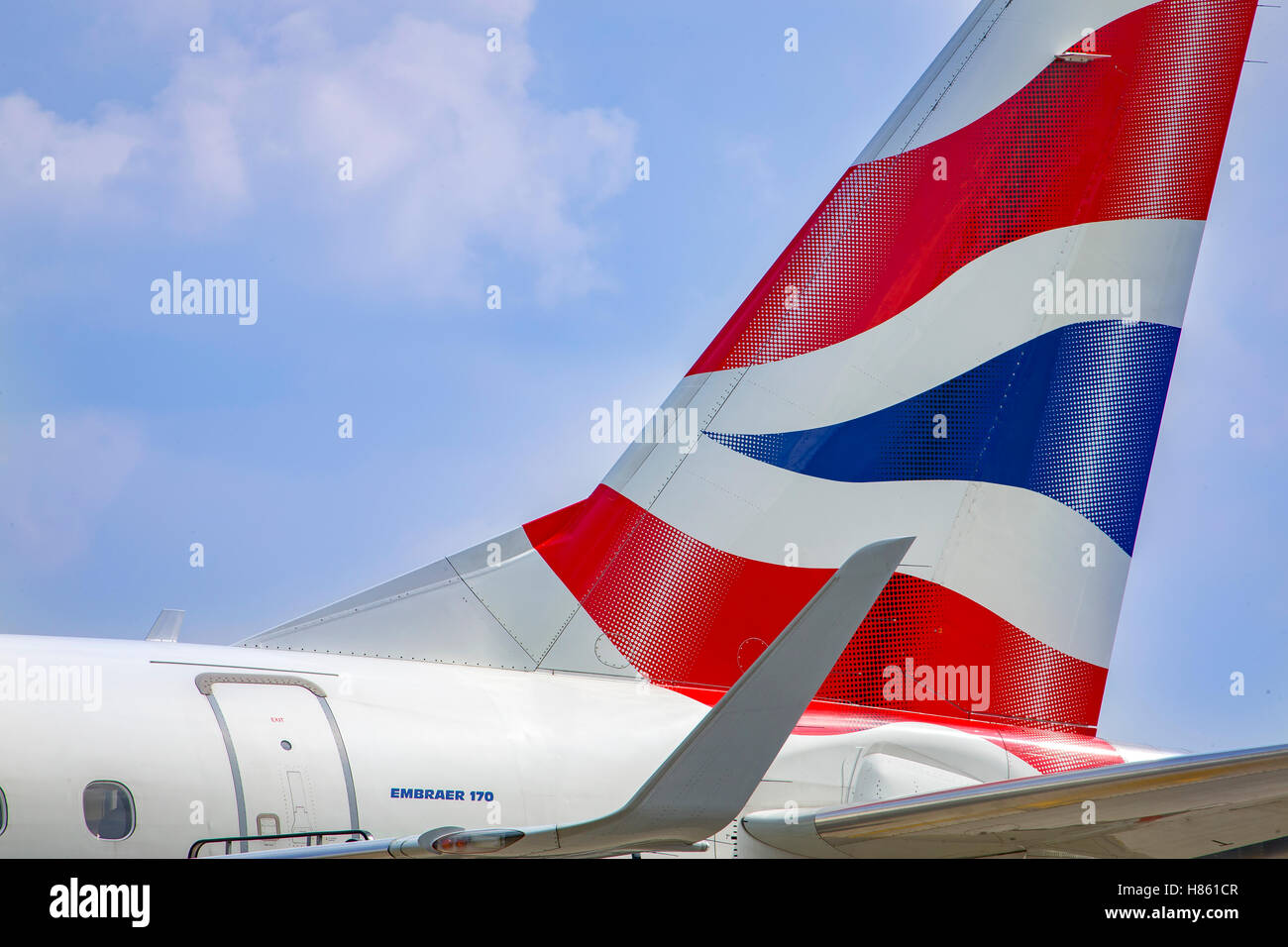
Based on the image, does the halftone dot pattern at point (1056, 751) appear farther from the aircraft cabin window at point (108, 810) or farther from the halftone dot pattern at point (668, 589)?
the aircraft cabin window at point (108, 810)

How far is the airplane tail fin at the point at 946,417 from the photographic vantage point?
6133 mm

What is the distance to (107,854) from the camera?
428 centimetres

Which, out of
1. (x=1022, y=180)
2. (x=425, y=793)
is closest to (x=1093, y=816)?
(x=425, y=793)

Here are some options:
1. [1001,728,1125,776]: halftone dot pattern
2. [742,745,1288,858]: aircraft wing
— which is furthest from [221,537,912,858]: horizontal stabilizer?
[1001,728,1125,776]: halftone dot pattern

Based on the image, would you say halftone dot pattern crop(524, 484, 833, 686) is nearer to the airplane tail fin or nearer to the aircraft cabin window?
the airplane tail fin

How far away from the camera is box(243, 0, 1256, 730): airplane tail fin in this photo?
613cm

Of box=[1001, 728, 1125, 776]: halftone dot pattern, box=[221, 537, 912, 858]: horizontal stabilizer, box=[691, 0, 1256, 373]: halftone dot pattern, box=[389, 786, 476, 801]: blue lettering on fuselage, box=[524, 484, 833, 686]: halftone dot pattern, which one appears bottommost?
box=[1001, 728, 1125, 776]: halftone dot pattern

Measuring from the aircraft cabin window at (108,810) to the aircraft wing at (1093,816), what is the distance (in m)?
2.43

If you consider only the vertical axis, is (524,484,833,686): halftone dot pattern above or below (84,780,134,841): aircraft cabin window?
above

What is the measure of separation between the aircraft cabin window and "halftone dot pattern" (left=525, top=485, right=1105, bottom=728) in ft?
7.75

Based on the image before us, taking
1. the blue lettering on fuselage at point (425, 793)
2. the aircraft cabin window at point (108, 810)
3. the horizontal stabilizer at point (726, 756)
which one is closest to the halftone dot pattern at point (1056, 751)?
the blue lettering on fuselage at point (425, 793)
